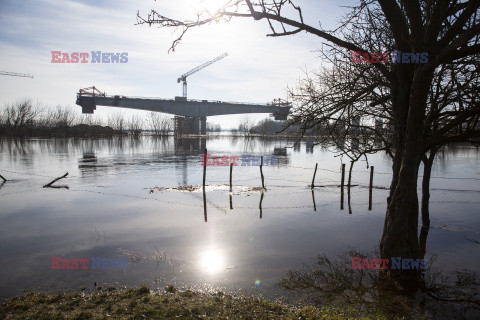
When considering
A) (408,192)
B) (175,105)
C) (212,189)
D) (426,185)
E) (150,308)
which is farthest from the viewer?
(175,105)

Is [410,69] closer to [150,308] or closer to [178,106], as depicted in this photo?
[150,308]

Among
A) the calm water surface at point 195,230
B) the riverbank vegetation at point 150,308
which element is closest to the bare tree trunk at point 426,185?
the calm water surface at point 195,230

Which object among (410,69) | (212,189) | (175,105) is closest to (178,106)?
(175,105)

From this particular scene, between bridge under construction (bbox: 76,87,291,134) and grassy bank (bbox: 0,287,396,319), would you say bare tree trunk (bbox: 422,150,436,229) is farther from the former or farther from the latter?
bridge under construction (bbox: 76,87,291,134)

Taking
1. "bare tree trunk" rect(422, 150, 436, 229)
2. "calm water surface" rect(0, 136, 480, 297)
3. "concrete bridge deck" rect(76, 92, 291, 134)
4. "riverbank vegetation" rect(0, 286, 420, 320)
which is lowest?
"calm water surface" rect(0, 136, 480, 297)

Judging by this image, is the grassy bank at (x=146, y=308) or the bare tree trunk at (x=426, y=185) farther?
the bare tree trunk at (x=426, y=185)

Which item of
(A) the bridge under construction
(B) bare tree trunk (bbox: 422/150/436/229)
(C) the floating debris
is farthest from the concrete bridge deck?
(B) bare tree trunk (bbox: 422/150/436/229)

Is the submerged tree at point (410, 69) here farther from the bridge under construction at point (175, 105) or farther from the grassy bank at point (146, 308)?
the bridge under construction at point (175, 105)

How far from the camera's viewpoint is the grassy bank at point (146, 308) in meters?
5.82

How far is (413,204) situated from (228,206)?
11.2 m

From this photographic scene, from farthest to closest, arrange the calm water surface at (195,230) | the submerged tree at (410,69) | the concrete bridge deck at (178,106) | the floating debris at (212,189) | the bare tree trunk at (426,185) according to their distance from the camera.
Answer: the concrete bridge deck at (178,106)
the floating debris at (212,189)
the bare tree trunk at (426,185)
the calm water surface at (195,230)
the submerged tree at (410,69)

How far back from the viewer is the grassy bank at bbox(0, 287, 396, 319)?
5.82 m

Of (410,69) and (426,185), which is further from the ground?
(410,69)

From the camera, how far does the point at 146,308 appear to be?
6.09 m
